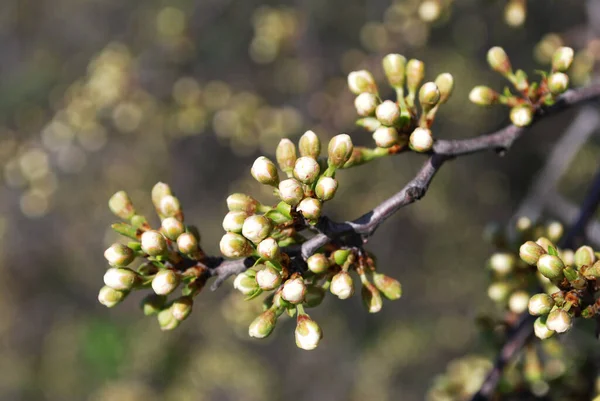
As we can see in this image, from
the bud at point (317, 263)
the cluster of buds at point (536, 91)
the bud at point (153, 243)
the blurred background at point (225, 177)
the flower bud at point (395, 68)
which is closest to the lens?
the bud at point (317, 263)

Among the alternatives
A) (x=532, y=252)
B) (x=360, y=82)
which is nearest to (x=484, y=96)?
(x=360, y=82)

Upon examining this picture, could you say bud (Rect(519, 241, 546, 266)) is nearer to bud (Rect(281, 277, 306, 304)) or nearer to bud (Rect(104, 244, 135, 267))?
bud (Rect(281, 277, 306, 304))

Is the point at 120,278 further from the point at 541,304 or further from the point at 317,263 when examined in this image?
the point at 541,304

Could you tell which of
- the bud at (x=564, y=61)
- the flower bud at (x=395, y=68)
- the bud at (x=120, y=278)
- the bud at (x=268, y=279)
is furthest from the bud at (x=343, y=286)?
the bud at (x=564, y=61)

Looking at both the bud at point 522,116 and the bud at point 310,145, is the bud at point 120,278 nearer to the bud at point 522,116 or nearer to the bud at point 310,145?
the bud at point 310,145

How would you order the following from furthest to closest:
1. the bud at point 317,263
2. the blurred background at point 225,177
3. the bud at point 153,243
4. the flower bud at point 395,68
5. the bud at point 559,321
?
1. the blurred background at point 225,177
2. the flower bud at point 395,68
3. the bud at point 153,243
4. the bud at point 317,263
5. the bud at point 559,321

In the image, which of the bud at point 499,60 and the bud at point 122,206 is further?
the bud at point 499,60

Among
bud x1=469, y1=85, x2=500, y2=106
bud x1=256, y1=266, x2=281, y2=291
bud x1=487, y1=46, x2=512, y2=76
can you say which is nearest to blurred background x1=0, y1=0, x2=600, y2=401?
bud x1=487, y1=46, x2=512, y2=76

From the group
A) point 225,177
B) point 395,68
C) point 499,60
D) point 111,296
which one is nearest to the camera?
point 111,296
